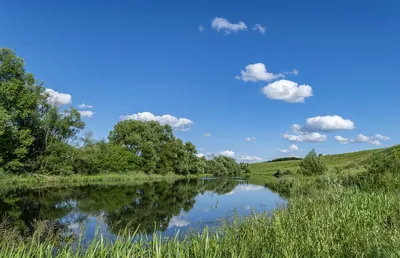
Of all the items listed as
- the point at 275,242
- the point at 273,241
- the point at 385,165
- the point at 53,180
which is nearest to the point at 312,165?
the point at 385,165

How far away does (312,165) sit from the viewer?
4191cm

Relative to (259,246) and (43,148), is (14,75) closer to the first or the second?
(43,148)

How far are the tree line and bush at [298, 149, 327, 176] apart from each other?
31.6 m

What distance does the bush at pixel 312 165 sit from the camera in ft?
136

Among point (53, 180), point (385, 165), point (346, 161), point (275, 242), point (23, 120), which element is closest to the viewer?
point (275, 242)

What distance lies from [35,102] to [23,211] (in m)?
31.1

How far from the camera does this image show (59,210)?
19.0m

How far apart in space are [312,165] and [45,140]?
3849 cm

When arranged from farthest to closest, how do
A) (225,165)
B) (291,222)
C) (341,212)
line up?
(225,165) < (341,212) < (291,222)

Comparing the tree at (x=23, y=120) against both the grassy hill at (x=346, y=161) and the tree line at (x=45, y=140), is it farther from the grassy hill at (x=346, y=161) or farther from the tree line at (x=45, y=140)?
the grassy hill at (x=346, y=161)

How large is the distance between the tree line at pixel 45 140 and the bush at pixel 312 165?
104ft

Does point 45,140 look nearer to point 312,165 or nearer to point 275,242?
point 312,165

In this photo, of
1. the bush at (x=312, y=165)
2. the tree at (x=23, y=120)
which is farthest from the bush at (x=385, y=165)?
the tree at (x=23, y=120)

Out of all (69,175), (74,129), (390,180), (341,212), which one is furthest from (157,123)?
(341,212)
